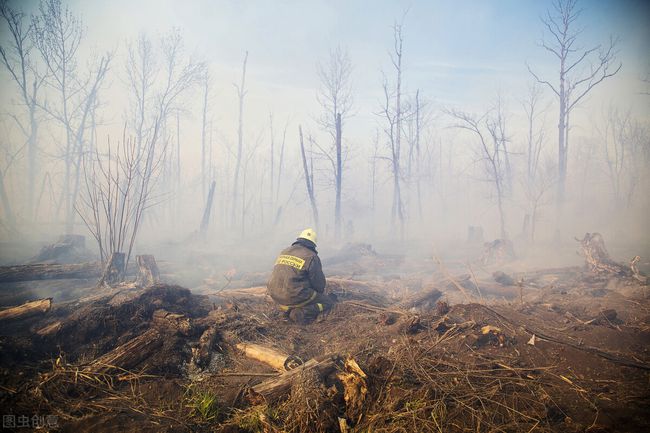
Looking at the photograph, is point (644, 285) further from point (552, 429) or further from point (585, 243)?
point (552, 429)

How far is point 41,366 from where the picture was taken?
155 inches

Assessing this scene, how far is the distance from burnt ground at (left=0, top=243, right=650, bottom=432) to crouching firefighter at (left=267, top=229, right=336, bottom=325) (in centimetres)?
28

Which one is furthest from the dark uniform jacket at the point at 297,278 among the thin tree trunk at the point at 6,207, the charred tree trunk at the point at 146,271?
the thin tree trunk at the point at 6,207

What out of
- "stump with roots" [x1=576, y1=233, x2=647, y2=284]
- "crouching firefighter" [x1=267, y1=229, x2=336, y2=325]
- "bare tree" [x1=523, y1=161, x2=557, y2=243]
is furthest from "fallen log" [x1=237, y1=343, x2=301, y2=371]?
"bare tree" [x1=523, y1=161, x2=557, y2=243]

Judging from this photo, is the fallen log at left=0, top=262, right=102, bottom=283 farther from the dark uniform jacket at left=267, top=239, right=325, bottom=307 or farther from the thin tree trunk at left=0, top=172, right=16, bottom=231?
the thin tree trunk at left=0, top=172, right=16, bottom=231

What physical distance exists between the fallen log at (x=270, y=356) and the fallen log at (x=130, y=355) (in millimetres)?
1189

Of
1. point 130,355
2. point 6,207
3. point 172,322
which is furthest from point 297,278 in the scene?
point 6,207

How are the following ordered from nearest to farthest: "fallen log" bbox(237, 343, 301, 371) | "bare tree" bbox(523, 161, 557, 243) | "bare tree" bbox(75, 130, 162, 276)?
"fallen log" bbox(237, 343, 301, 371) < "bare tree" bbox(75, 130, 162, 276) < "bare tree" bbox(523, 161, 557, 243)

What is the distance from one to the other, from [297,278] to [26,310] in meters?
4.78

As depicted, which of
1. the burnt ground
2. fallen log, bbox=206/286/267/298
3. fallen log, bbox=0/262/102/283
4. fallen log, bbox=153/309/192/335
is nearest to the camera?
the burnt ground

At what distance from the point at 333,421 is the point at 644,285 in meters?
10.6

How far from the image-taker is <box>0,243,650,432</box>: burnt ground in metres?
3.01

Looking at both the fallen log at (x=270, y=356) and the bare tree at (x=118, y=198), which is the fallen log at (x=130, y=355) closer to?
the fallen log at (x=270, y=356)

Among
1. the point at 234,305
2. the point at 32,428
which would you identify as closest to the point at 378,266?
the point at 234,305
